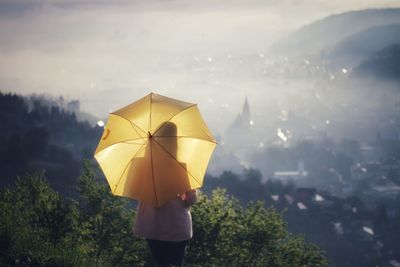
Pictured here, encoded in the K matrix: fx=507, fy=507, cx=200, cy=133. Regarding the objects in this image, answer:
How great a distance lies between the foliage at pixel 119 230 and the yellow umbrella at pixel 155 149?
2929mm

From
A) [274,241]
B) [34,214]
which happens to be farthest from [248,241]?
[34,214]

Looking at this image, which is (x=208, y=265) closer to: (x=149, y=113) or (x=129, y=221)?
(x=129, y=221)

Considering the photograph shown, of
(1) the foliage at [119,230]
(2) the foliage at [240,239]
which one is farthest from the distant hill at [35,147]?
(2) the foliage at [240,239]

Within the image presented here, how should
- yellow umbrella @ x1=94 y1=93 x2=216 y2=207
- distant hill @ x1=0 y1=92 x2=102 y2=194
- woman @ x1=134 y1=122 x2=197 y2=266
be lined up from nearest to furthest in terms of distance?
yellow umbrella @ x1=94 y1=93 x2=216 y2=207
woman @ x1=134 y1=122 x2=197 y2=266
distant hill @ x1=0 y1=92 x2=102 y2=194

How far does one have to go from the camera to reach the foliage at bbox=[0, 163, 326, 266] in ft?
36.9

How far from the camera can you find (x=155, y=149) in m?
6.43

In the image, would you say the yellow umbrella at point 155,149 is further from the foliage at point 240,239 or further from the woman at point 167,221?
the foliage at point 240,239

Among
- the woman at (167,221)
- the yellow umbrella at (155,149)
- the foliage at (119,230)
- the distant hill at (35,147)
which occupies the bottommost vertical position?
the distant hill at (35,147)

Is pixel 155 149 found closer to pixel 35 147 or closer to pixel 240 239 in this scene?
pixel 240 239

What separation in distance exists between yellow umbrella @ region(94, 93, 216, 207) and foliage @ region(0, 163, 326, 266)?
2.93 metres

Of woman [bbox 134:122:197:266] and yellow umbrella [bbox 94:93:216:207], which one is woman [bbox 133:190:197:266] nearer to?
woman [bbox 134:122:197:266]

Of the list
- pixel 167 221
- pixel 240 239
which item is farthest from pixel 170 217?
pixel 240 239

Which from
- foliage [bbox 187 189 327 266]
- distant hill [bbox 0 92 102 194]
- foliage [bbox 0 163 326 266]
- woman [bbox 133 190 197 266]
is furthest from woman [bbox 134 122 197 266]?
distant hill [bbox 0 92 102 194]

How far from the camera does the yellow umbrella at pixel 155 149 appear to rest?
6500mm
